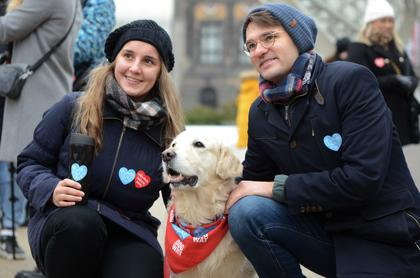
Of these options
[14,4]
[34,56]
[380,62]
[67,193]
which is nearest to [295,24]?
[67,193]

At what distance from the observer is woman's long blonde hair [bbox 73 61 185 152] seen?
3178mm

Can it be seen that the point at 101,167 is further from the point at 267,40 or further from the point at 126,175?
the point at 267,40

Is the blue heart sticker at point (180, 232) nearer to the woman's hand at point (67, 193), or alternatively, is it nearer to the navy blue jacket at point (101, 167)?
the navy blue jacket at point (101, 167)

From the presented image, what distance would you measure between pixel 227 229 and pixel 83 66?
208cm

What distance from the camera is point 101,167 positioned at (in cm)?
319

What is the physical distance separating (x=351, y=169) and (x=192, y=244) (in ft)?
2.83

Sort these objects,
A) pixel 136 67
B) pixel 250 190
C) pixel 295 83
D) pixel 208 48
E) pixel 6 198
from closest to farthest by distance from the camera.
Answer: pixel 295 83
pixel 250 190
pixel 136 67
pixel 6 198
pixel 208 48

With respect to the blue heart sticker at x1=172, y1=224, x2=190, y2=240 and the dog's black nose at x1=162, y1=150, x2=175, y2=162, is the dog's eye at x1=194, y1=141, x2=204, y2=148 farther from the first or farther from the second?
the blue heart sticker at x1=172, y1=224, x2=190, y2=240

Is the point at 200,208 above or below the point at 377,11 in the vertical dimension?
below

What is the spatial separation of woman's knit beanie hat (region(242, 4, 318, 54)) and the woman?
607 millimetres

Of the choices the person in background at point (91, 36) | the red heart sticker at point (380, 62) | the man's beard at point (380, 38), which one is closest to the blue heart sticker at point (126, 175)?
the person in background at point (91, 36)

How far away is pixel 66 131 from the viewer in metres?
3.24

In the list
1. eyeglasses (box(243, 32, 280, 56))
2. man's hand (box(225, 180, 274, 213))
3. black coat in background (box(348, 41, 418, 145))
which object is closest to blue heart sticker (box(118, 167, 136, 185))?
man's hand (box(225, 180, 274, 213))

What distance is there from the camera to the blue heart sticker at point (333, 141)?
2.94 metres
